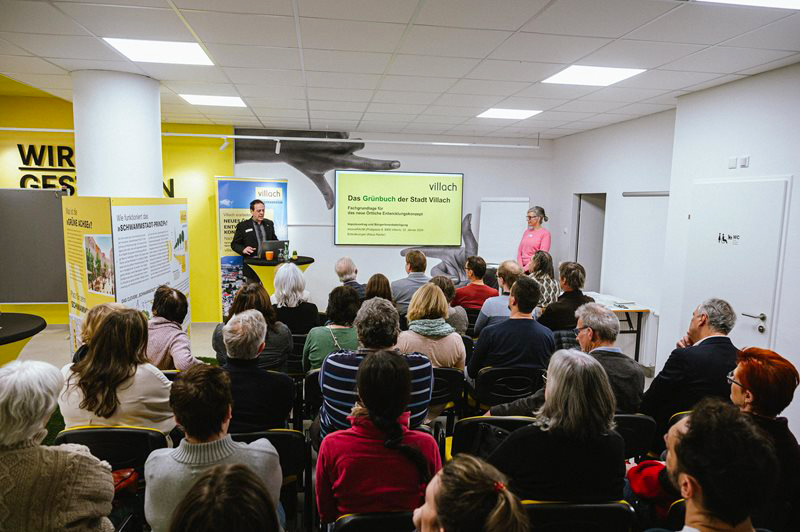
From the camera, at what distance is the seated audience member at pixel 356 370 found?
212 cm

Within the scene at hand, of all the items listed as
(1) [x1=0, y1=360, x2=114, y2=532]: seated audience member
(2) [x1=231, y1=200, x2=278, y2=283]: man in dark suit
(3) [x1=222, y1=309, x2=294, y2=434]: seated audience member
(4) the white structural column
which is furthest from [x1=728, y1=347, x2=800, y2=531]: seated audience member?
(2) [x1=231, y1=200, x2=278, y2=283]: man in dark suit

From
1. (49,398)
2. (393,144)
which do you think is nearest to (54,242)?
(393,144)

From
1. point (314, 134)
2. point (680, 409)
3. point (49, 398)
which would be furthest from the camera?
point (314, 134)

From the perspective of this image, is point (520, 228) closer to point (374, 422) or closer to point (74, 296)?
point (74, 296)

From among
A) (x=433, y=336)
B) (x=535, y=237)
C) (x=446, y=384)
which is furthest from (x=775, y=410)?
(x=535, y=237)

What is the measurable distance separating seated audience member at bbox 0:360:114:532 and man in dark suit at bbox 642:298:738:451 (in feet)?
8.00

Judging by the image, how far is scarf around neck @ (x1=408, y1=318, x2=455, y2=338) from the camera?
2859 millimetres

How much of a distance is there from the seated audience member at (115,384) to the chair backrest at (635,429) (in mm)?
2079

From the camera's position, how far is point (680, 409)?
2.43 m

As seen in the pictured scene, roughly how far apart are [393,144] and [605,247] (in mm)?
3613

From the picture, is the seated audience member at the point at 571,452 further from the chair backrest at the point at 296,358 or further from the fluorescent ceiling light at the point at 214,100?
the fluorescent ceiling light at the point at 214,100

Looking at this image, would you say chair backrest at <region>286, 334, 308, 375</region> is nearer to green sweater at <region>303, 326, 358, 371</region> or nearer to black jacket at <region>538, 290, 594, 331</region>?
green sweater at <region>303, 326, 358, 371</region>

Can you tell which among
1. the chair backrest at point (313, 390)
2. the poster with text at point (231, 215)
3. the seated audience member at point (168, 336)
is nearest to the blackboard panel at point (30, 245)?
the poster with text at point (231, 215)

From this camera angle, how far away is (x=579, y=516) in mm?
1449
